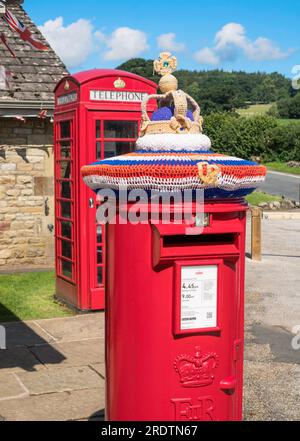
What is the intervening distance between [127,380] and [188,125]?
58.9 inches

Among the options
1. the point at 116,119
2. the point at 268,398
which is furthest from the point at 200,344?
the point at 116,119

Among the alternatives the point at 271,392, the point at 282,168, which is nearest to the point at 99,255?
the point at 271,392

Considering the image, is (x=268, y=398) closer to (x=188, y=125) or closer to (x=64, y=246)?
(x=188, y=125)

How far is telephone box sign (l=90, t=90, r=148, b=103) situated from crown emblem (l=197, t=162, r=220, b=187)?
16.1 ft

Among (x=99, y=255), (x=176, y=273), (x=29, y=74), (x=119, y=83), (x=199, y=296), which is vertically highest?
(x=29, y=74)

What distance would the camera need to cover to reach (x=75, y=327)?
7621mm

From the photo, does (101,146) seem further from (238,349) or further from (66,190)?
(238,349)

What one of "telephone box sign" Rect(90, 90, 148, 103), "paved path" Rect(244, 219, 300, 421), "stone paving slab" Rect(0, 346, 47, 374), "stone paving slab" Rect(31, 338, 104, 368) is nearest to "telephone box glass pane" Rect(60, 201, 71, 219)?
"telephone box sign" Rect(90, 90, 148, 103)

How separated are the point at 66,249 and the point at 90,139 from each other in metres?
1.70

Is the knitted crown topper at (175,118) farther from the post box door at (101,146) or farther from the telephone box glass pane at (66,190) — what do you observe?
the telephone box glass pane at (66,190)

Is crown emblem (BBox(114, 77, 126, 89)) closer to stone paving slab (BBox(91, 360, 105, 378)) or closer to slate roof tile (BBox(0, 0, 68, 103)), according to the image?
slate roof tile (BBox(0, 0, 68, 103))

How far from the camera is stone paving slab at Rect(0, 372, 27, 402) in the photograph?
5382 millimetres

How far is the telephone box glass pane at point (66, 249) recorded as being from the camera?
848cm

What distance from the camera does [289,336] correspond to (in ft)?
24.1
